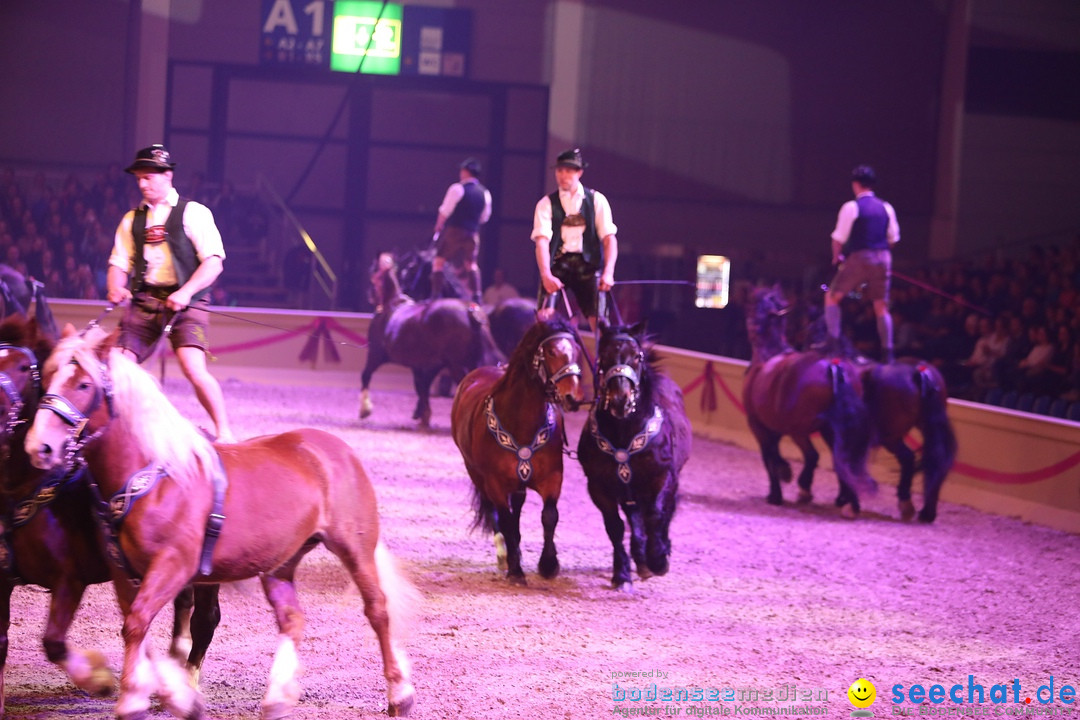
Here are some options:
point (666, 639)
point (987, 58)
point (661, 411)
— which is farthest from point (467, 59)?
point (666, 639)

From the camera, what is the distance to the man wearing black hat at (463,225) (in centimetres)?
1319

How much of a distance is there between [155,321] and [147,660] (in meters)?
2.00

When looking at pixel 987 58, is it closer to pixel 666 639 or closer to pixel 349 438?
pixel 349 438

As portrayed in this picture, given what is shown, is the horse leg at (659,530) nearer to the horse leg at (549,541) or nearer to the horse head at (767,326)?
the horse leg at (549,541)

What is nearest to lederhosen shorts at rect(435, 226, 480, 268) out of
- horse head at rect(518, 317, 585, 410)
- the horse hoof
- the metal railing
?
horse head at rect(518, 317, 585, 410)

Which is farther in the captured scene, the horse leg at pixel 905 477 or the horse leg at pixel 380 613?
the horse leg at pixel 905 477

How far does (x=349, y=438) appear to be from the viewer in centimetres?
1165

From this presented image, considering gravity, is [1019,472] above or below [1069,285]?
below

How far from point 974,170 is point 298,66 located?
12.0 m

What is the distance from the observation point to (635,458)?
6.62 m

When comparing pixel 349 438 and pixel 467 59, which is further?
pixel 467 59

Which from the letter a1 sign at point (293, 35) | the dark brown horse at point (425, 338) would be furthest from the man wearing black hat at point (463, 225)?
the letter a1 sign at point (293, 35)

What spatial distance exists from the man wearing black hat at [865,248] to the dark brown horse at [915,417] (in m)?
0.58

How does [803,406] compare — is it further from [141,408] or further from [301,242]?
[301,242]
